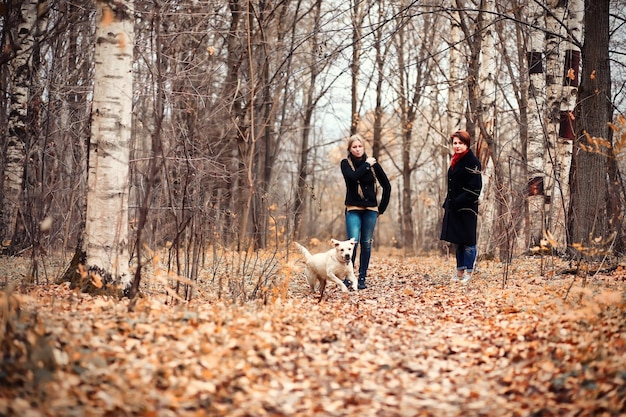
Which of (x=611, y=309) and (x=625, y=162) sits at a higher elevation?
(x=625, y=162)

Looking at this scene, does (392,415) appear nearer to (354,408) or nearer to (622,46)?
(354,408)

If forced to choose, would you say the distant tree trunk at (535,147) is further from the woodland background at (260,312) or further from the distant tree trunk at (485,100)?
the distant tree trunk at (485,100)

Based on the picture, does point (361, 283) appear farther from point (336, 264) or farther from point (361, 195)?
point (361, 195)

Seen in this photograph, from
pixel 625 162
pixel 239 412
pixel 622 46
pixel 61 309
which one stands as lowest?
pixel 239 412

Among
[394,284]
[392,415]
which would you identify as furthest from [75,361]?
[394,284]

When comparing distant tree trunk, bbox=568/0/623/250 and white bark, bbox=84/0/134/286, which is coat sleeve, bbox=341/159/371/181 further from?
white bark, bbox=84/0/134/286

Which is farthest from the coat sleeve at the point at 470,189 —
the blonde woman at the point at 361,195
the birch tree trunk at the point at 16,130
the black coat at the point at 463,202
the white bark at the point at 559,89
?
the birch tree trunk at the point at 16,130

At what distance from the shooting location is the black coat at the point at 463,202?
8.70 meters

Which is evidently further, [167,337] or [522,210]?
[522,210]

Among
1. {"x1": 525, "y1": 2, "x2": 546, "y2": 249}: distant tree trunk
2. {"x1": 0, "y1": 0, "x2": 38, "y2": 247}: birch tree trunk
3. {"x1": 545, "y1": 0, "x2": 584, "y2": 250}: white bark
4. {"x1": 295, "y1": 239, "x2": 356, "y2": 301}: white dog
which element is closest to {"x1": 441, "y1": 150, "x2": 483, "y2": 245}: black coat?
{"x1": 295, "y1": 239, "x2": 356, "y2": 301}: white dog

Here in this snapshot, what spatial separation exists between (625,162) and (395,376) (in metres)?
14.5

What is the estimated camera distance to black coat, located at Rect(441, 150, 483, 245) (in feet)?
28.5

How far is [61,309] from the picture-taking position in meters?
5.56

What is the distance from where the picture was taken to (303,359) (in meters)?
4.82
